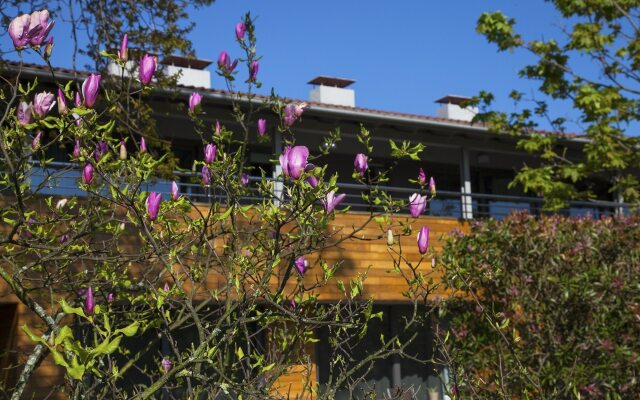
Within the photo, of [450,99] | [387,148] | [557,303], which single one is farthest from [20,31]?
[450,99]

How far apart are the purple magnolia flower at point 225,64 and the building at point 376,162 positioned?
512 cm

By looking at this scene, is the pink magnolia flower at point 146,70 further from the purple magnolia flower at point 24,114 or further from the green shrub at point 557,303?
the green shrub at point 557,303

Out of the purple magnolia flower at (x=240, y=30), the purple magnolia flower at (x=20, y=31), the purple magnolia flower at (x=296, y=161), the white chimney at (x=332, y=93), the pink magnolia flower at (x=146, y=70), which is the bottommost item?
the purple magnolia flower at (x=296, y=161)

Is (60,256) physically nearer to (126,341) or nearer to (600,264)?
(126,341)

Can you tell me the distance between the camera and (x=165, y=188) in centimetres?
1461

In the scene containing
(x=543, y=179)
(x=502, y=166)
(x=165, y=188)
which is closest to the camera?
(x=165, y=188)

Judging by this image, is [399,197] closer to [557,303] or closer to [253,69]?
[557,303]

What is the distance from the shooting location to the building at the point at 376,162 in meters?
14.1

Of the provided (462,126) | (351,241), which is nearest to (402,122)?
(462,126)

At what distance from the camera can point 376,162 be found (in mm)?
22141

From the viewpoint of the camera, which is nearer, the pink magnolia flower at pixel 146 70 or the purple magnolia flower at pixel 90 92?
the purple magnolia flower at pixel 90 92

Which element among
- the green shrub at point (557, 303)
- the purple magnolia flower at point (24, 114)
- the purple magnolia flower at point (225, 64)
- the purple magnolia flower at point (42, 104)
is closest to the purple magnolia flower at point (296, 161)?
the purple magnolia flower at point (42, 104)

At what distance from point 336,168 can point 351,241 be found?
7.26m

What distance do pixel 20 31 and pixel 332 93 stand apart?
21.3 m
